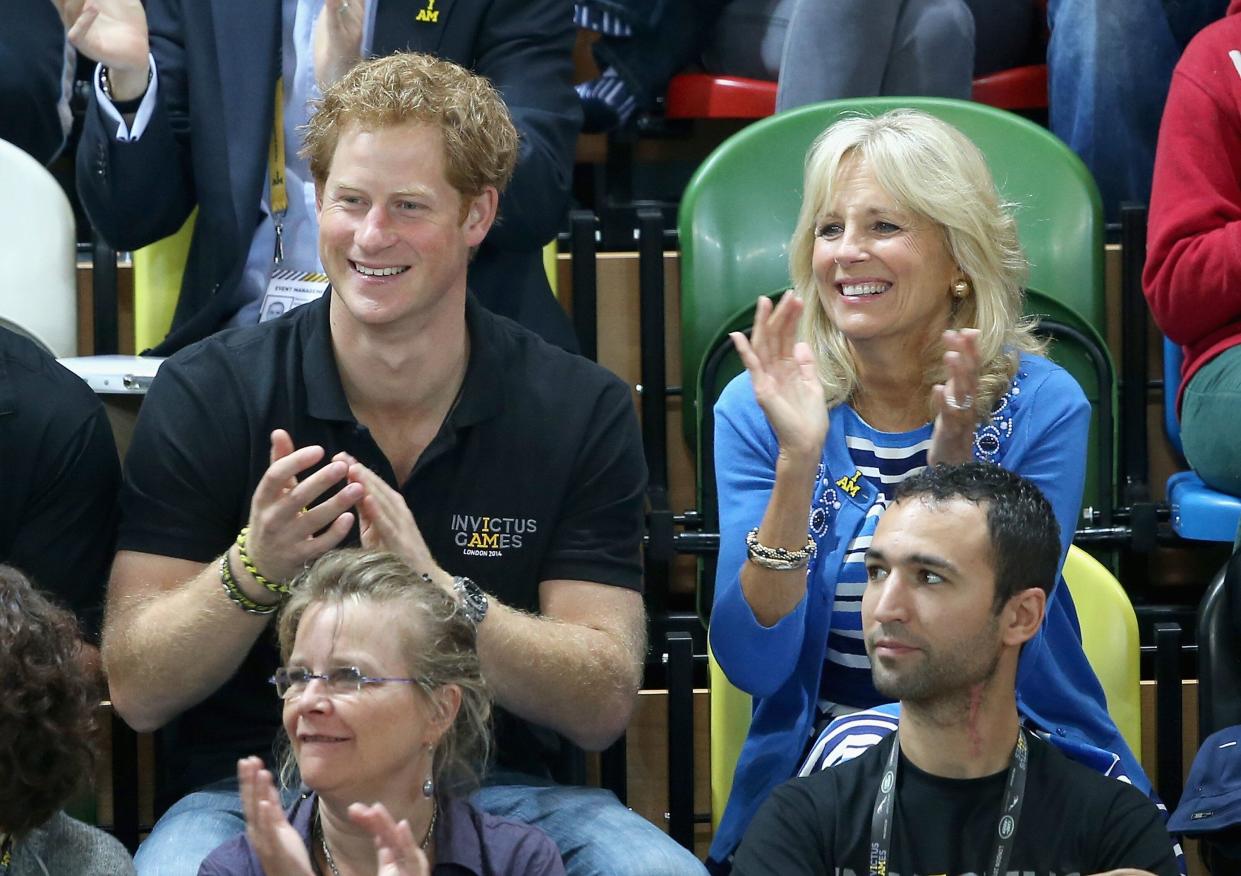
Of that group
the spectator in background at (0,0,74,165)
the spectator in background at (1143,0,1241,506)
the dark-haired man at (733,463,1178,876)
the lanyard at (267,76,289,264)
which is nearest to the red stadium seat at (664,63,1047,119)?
the spectator in background at (1143,0,1241,506)

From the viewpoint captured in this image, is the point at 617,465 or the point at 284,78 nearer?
the point at 617,465

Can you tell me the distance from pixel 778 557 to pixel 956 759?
328 millimetres

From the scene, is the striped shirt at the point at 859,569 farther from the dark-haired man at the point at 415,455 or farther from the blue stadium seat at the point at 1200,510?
the blue stadium seat at the point at 1200,510

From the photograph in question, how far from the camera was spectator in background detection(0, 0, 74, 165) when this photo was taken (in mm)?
3102

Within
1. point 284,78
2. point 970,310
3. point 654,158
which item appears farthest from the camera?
point 654,158

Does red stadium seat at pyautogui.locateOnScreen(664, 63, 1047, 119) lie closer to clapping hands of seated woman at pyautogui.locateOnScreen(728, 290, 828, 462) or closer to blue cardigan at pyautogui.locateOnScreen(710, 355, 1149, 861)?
blue cardigan at pyautogui.locateOnScreen(710, 355, 1149, 861)

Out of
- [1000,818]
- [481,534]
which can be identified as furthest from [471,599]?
[1000,818]

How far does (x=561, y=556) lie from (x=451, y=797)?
389 millimetres

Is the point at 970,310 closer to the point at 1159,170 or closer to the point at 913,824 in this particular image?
the point at 1159,170

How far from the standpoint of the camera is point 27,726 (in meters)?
1.86

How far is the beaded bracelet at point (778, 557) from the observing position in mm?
2188

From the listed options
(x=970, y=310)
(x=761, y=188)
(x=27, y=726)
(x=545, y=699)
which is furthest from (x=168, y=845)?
(x=761, y=188)

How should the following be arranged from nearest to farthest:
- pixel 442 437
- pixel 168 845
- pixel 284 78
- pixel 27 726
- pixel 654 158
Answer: pixel 27 726
pixel 168 845
pixel 442 437
pixel 284 78
pixel 654 158

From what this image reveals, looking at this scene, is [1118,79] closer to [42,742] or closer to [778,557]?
[778,557]
